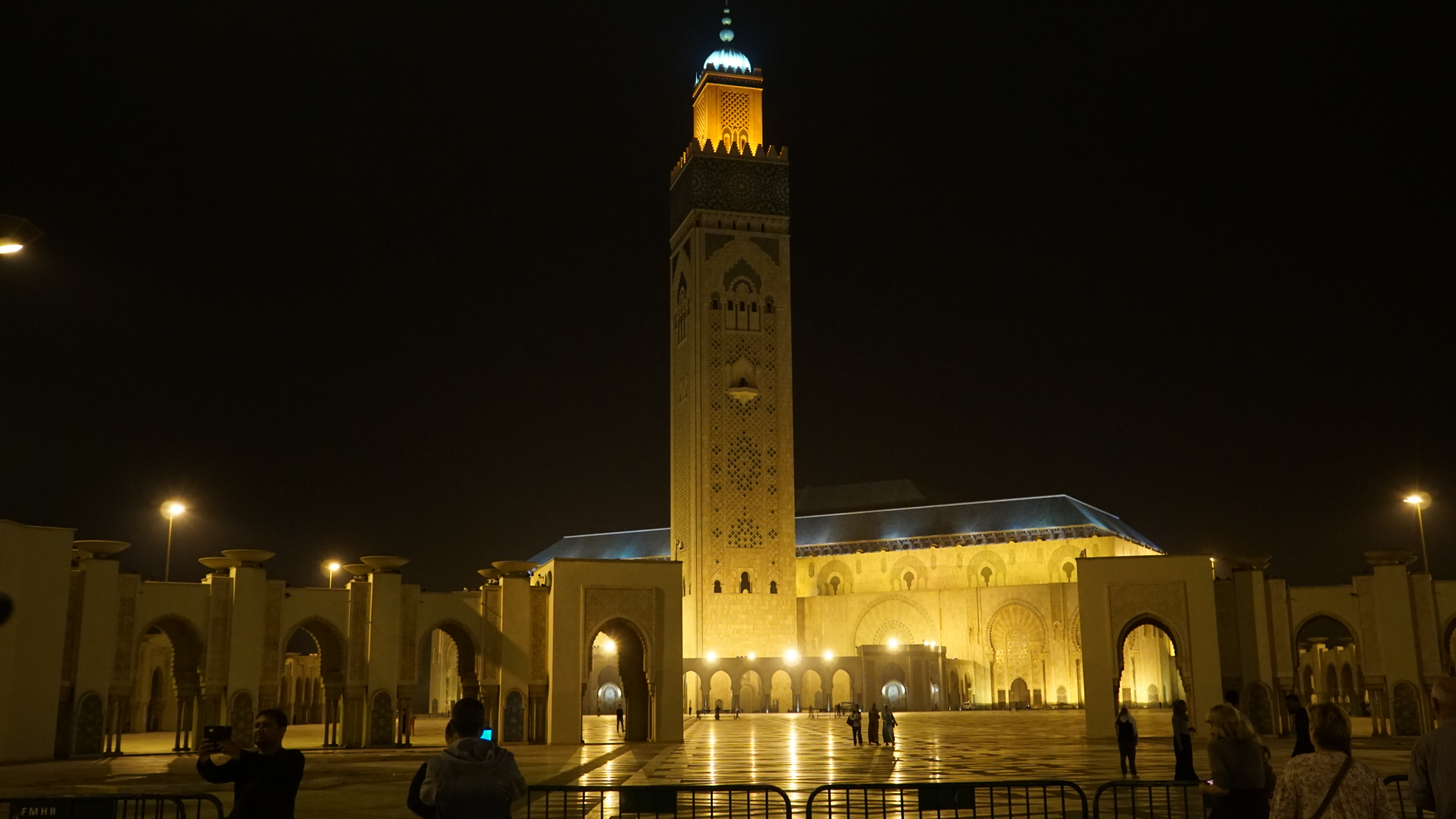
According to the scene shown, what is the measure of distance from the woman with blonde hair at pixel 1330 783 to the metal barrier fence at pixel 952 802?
3.44 metres

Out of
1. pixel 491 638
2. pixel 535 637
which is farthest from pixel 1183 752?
pixel 491 638

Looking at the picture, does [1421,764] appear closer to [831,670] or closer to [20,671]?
[20,671]

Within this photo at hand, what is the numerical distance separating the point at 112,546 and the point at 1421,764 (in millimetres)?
19481

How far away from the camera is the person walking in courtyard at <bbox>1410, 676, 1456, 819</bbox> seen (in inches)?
180

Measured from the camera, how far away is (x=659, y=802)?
879cm

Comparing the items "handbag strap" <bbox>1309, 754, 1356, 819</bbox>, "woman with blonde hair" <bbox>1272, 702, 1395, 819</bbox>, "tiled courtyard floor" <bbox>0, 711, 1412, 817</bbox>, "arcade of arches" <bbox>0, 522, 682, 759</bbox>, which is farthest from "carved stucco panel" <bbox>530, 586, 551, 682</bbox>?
"handbag strap" <bbox>1309, 754, 1356, 819</bbox>

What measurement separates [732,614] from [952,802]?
30.9m

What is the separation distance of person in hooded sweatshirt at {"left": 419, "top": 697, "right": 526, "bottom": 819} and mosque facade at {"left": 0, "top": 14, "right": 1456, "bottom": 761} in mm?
16411

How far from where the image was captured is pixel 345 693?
71.9 feet

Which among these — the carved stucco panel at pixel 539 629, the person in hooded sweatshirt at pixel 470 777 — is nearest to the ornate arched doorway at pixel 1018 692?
the carved stucco panel at pixel 539 629

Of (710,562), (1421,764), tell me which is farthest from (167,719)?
(1421,764)

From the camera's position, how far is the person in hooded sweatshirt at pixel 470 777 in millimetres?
4977

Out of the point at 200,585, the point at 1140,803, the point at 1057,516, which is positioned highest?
the point at 1057,516

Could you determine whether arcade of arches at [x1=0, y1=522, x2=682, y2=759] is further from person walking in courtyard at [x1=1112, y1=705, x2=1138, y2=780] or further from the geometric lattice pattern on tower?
the geometric lattice pattern on tower
